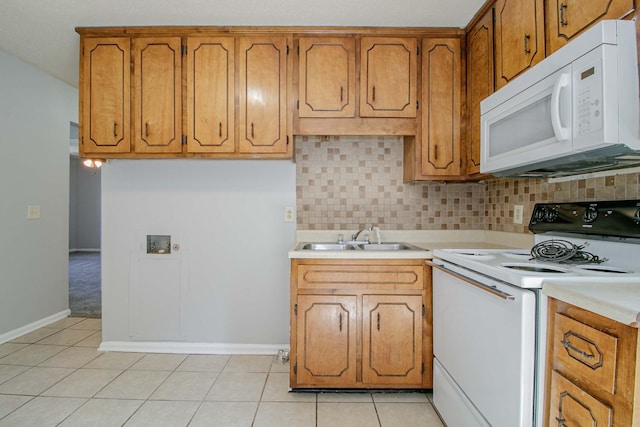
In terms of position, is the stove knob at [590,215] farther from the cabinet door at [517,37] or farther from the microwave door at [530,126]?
the cabinet door at [517,37]

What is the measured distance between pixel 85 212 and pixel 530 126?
30.9 ft

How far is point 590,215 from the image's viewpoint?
1445mm

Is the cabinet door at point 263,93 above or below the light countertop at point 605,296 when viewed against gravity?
above

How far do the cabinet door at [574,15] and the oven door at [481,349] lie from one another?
971 mm

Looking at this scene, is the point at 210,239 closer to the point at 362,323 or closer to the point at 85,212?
the point at 362,323

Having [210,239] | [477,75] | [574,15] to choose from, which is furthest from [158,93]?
[574,15]

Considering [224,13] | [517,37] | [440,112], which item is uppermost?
[224,13]

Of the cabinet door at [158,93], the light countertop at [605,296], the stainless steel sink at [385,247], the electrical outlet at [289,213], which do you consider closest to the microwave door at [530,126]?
the light countertop at [605,296]

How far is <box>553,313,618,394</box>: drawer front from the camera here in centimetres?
81

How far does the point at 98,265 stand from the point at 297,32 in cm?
600

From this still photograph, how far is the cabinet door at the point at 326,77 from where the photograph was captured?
2156 mm

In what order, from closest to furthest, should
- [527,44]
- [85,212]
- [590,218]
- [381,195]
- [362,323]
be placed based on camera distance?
[590,218] < [527,44] < [362,323] < [381,195] < [85,212]

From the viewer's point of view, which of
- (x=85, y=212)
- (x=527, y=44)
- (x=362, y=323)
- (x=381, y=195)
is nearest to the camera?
(x=527, y=44)

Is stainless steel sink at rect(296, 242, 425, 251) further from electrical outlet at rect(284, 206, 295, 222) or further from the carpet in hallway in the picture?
the carpet in hallway
